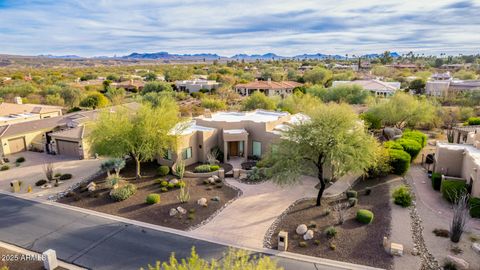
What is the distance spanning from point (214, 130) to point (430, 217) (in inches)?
784

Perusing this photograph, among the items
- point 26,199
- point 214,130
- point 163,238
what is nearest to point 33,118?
point 26,199

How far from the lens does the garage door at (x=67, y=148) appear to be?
3434cm

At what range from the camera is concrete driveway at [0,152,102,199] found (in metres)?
25.6

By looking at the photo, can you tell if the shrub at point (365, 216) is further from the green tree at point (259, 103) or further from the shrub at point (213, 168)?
the green tree at point (259, 103)

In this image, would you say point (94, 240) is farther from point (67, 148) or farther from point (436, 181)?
point (436, 181)

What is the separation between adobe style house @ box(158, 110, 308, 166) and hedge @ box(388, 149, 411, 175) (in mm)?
8594

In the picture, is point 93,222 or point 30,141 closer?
point 93,222

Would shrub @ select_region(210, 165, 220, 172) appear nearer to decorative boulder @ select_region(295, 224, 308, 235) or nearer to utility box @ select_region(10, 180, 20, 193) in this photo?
decorative boulder @ select_region(295, 224, 308, 235)

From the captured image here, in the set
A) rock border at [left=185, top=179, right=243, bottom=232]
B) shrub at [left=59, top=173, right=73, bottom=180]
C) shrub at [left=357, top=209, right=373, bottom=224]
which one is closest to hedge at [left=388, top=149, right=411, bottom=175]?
shrub at [left=357, top=209, right=373, bottom=224]

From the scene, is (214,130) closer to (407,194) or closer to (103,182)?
(103,182)

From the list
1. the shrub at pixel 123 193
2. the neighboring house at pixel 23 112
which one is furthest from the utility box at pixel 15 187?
the neighboring house at pixel 23 112

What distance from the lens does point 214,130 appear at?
1257 inches

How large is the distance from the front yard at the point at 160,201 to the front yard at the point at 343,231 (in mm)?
5341

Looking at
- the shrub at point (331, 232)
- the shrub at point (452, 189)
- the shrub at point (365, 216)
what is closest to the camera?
the shrub at point (331, 232)
